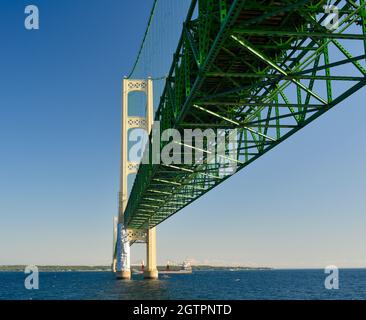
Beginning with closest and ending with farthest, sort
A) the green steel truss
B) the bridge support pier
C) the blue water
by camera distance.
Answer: the green steel truss → the blue water → the bridge support pier

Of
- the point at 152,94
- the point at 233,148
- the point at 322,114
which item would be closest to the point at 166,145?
the point at 233,148

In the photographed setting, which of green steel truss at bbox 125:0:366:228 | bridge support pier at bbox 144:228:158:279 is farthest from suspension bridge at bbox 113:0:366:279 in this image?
bridge support pier at bbox 144:228:158:279

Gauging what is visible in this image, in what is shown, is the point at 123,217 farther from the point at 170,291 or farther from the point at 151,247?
the point at 170,291

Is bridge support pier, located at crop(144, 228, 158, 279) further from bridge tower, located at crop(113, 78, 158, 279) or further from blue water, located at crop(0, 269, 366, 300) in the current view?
blue water, located at crop(0, 269, 366, 300)

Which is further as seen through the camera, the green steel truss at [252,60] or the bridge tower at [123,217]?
the bridge tower at [123,217]

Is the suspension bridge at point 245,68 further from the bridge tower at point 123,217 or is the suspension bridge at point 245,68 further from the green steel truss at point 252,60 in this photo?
the bridge tower at point 123,217

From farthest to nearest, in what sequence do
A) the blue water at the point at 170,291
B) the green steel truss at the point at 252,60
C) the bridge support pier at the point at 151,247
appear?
1. the bridge support pier at the point at 151,247
2. the blue water at the point at 170,291
3. the green steel truss at the point at 252,60

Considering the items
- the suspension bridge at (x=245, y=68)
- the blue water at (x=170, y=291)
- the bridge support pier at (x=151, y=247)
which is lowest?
the blue water at (x=170, y=291)

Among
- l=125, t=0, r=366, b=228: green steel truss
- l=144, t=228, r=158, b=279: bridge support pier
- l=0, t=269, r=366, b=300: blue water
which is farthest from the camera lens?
l=144, t=228, r=158, b=279: bridge support pier

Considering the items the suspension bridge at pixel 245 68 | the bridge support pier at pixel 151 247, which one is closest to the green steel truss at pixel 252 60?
the suspension bridge at pixel 245 68

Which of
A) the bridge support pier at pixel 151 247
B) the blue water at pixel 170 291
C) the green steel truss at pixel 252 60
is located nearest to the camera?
the green steel truss at pixel 252 60

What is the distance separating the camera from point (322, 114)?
16.2m

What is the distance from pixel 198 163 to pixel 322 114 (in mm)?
12136
